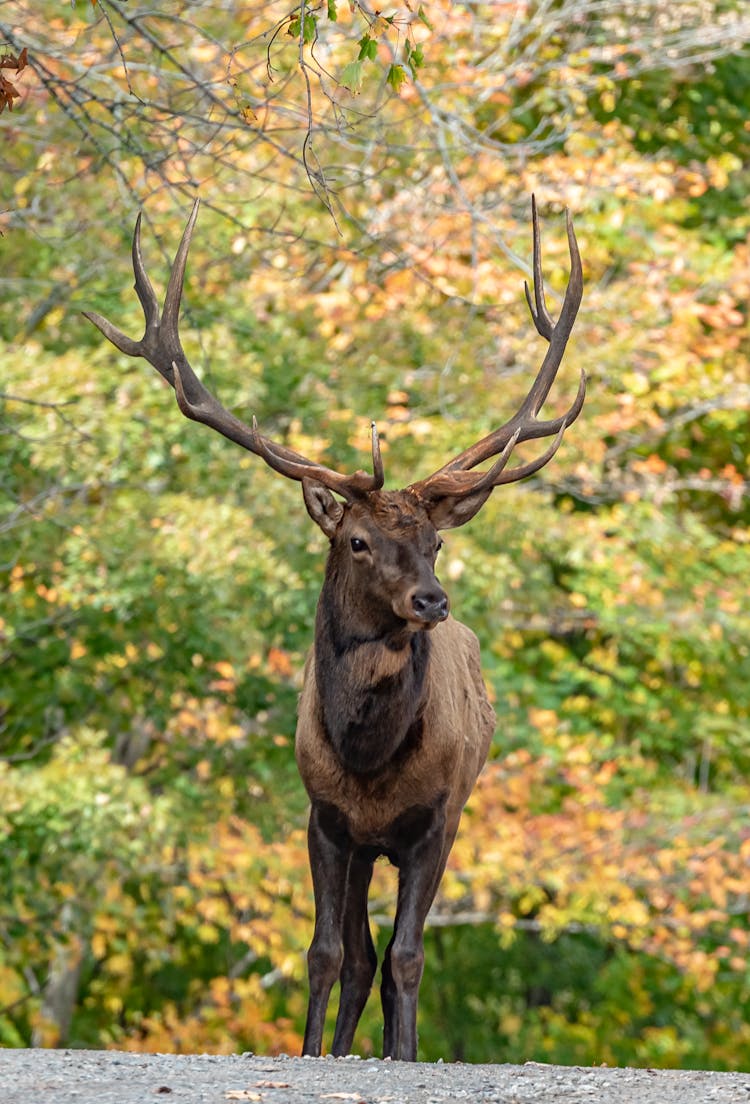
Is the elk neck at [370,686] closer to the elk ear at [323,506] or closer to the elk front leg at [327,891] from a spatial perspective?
the elk ear at [323,506]

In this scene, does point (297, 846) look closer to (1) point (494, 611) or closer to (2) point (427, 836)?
(1) point (494, 611)

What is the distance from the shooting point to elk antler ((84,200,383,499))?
698 cm

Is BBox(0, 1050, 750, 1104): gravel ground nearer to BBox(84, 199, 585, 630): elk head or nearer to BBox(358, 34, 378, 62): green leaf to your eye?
BBox(84, 199, 585, 630): elk head

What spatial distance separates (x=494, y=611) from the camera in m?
15.8

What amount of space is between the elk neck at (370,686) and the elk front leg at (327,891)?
0.24 metres

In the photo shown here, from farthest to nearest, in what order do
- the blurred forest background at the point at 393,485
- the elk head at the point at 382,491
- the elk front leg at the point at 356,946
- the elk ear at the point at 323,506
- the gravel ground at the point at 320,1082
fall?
the blurred forest background at the point at 393,485 → the elk front leg at the point at 356,946 → the elk ear at the point at 323,506 → the elk head at the point at 382,491 → the gravel ground at the point at 320,1082

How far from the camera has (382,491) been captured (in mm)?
6953

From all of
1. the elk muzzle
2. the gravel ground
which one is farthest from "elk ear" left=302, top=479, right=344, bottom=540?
the gravel ground

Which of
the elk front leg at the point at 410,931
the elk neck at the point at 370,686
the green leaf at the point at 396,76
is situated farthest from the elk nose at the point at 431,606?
the green leaf at the point at 396,76

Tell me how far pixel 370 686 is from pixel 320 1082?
5.63 ft

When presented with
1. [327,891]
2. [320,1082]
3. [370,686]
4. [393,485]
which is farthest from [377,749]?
[393,485]

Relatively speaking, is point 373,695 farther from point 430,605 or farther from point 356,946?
point 356,946

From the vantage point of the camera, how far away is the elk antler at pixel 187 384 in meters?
6.98

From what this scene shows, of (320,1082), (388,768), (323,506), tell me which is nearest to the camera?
(320,1082)
